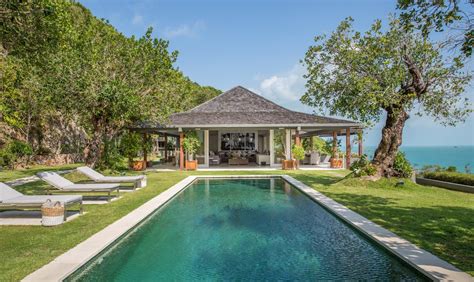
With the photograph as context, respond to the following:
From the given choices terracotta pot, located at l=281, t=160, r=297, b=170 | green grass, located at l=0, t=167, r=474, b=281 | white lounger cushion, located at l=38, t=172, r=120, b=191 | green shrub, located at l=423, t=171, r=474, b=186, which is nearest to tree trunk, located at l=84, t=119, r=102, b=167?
green grass, located at l=0, t=167, r=474, b=281

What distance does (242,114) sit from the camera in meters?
22.0

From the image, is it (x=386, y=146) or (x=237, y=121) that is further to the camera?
(x=237, y=121)

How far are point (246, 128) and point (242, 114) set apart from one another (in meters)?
1.08

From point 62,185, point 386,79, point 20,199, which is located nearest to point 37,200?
point 20,199

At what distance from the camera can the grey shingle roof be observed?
63.6 ft

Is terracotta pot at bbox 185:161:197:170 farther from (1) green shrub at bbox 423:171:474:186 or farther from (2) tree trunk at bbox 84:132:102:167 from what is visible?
(1) green shrub at bbox 423:171:474:186

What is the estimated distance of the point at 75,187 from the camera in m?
9.19

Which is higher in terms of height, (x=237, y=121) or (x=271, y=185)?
(x=237, y=121)

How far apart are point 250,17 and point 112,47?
789 centimetres

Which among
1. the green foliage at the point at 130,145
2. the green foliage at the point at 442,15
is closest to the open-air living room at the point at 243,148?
the green foliage at the point at 442,15

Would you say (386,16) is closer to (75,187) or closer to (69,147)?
(75,187)

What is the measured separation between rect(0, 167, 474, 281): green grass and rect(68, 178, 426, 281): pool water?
754 millimetres

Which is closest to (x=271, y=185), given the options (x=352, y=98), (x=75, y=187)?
(x=352, y=98)

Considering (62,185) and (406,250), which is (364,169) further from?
(62,185)
